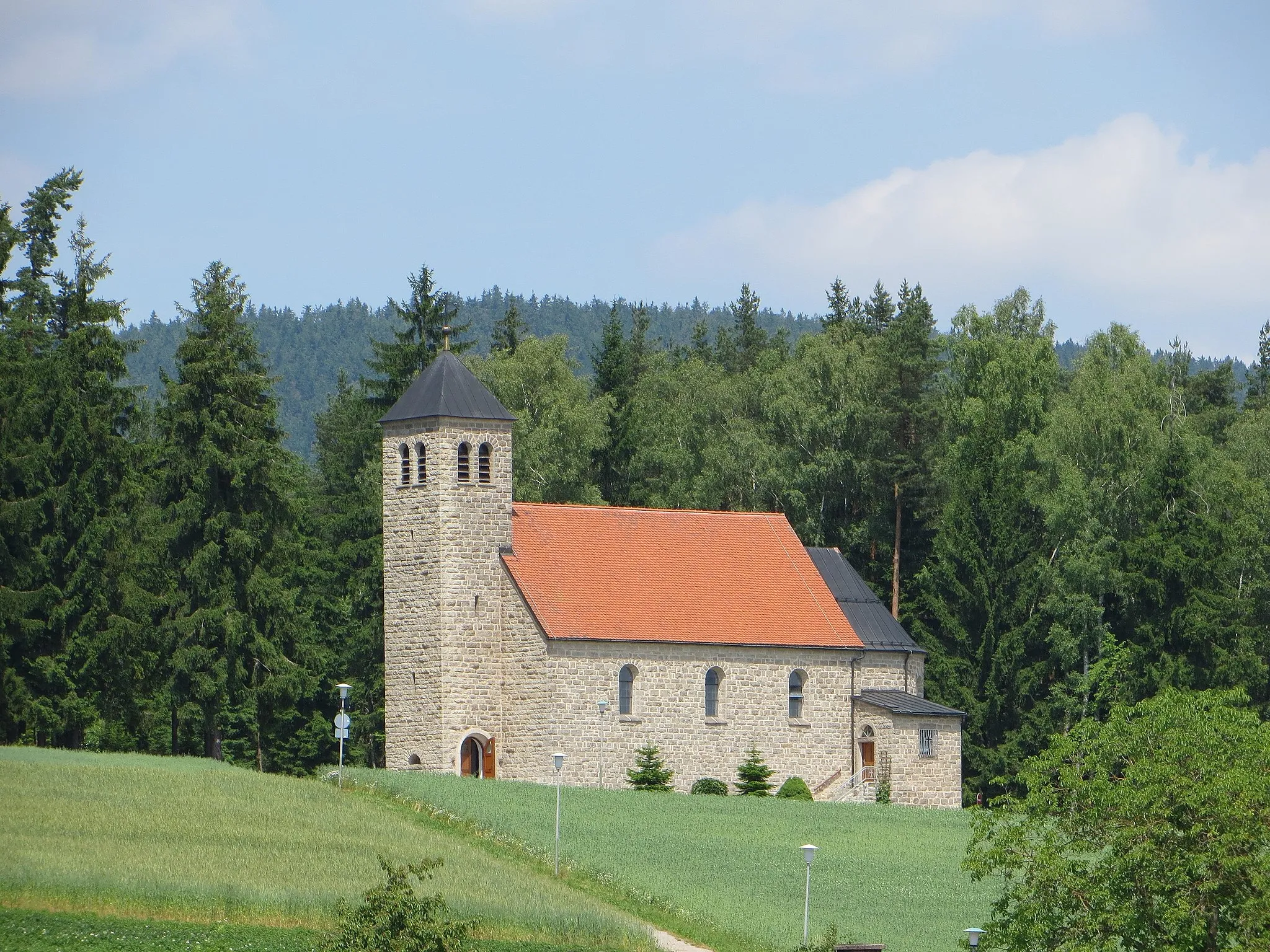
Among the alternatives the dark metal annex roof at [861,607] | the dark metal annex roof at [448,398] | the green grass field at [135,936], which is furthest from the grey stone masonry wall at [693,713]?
the green grass field at [135,936]

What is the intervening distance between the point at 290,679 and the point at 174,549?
4990 millimetres

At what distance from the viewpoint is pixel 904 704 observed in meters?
57.9

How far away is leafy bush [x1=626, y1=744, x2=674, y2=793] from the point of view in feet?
177

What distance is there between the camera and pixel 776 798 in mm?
53531

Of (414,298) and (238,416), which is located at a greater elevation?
(414,298)

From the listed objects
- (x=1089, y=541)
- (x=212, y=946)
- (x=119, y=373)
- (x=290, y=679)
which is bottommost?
(x=212, y=946)

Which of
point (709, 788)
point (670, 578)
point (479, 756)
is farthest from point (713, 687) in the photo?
point (479, 756)

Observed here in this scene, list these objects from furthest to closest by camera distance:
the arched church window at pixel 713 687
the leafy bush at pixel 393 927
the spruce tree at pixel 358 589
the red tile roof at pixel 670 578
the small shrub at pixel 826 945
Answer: the spruce tree at pixel 358 589
the arched church window at pixel 713 687
the red tile roof at pixel 670 578
the small shrub at pixel 826 945
the leafy bush at pixel 393 927

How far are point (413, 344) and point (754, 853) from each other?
31.9m

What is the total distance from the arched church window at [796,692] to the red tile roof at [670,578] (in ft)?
3.03

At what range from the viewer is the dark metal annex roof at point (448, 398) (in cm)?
5453

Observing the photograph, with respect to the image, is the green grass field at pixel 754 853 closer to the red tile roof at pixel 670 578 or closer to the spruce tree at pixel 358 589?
the red tile roof at pixel 670 578

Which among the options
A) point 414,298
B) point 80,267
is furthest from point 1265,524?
point 80,267

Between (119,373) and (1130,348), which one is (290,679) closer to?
(119,373)
